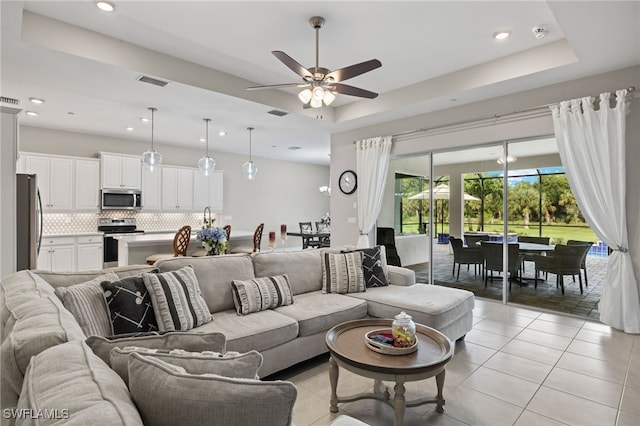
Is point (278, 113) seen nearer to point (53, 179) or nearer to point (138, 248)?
point (138, 248)

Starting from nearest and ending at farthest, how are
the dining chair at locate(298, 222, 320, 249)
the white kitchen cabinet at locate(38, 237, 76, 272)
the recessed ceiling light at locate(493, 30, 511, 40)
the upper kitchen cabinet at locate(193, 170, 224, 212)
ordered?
the recessed ceiling light at locate(493, 30, 511, 40) → the white kitchen cabinet at locate(38, 237, 76, 272) → the upper kitchen cabinet at locate(193, 170, 224, 212) → the dining chair at locate(298, 222, 320, 249)

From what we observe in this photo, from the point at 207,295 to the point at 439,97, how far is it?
158 inches

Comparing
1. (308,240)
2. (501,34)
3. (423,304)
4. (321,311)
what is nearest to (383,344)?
(321,311)

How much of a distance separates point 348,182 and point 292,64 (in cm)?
395

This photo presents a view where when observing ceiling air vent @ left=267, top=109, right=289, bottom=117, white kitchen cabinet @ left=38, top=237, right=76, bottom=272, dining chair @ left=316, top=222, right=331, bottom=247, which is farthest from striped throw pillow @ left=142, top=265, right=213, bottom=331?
dining chair @ left=316, top=222, right=331, bottom=247

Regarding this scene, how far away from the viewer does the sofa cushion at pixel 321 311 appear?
9.14 ft

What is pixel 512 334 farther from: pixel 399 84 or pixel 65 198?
pixel 65 198

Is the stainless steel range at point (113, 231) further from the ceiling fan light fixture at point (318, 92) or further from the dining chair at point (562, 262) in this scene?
the dining chair at point (562, 262)

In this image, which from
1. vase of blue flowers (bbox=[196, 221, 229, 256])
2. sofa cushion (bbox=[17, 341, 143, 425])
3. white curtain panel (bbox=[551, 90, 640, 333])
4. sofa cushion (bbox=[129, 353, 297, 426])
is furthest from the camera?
vase of blue flowers (bbox=[196, 221, 229, 256])

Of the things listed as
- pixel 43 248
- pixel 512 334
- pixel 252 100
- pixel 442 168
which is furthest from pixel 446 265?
pixel 43 248

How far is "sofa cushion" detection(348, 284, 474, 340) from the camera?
9.72ft

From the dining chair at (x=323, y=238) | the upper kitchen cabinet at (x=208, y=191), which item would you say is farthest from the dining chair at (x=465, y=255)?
the upper kitchen cabinet at (x=208, y=191)

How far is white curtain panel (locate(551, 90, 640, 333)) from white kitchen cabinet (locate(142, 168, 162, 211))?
7.38m

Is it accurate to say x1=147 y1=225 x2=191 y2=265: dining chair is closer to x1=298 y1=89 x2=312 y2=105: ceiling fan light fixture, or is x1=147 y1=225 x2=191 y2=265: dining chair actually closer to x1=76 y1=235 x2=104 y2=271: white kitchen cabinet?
x1=76 y1=235 x2=104 y2=271: white kitchen cabinet
